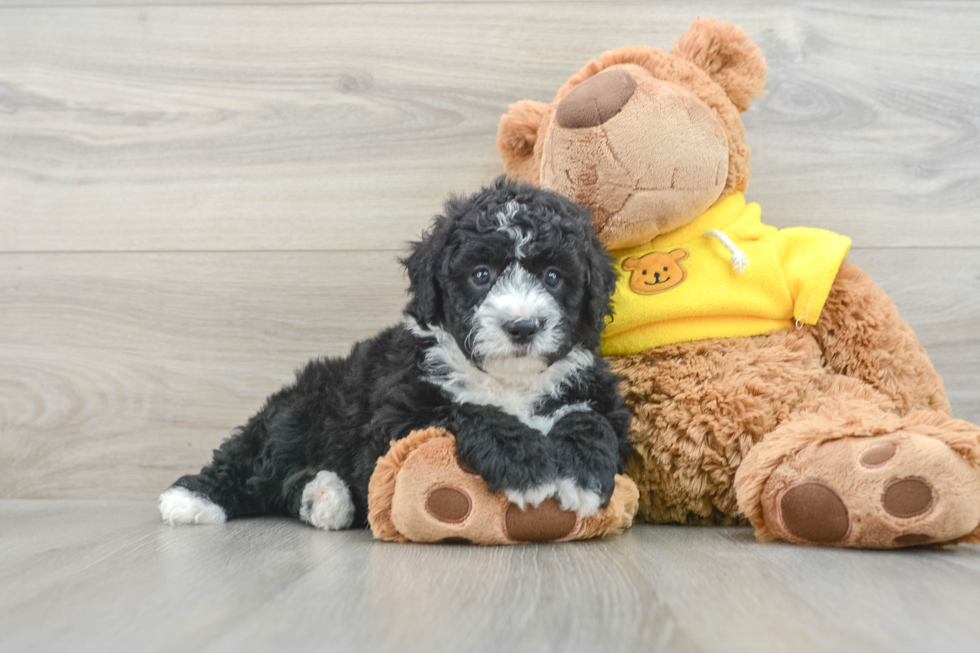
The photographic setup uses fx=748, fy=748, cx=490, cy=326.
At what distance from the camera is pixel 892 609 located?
85cm

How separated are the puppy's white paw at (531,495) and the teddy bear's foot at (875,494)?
1.20ft

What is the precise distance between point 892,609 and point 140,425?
5.86 feet

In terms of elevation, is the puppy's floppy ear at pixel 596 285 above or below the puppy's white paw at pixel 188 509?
above

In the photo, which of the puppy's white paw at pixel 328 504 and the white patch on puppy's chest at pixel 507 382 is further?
the puppy's white paw at pixel 328 504

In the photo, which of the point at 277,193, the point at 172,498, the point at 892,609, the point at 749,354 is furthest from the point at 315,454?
the point at 892,609

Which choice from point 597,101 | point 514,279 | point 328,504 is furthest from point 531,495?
point 597,101

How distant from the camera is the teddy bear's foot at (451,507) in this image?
1189 mm

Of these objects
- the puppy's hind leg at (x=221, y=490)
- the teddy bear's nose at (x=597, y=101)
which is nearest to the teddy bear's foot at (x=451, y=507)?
the puppy's hind leg at (x=221, y=490)

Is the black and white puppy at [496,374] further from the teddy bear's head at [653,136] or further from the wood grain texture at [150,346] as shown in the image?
the wood grain texture at [150,346]

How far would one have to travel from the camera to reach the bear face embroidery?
4.75 ft

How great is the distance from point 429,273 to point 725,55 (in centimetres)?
80

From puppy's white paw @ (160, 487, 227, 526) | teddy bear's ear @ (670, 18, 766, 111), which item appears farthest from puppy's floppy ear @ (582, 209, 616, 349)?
puppy's white paw @ (160, 487, 227, 526)

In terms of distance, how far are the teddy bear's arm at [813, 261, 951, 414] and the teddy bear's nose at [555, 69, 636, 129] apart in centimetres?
56

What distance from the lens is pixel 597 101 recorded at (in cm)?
142
